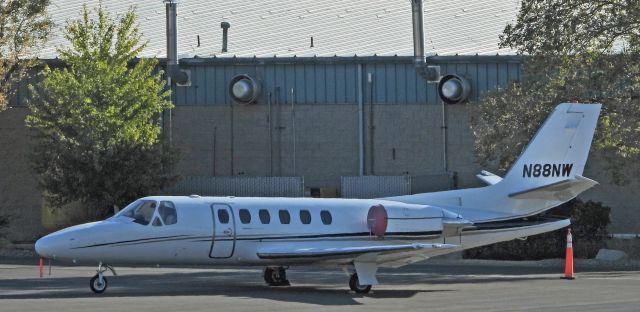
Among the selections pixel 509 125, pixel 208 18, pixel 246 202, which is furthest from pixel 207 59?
pixel 246 202

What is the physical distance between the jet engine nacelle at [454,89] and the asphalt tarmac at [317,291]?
13.9 m

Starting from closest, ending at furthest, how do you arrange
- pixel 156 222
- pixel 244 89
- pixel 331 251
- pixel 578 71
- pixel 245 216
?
pixel 156 222 → pixel 331 251 → pixel 245 216 → pixel 578 71 → pixel 244 89

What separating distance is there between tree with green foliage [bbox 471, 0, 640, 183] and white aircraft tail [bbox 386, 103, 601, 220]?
7327mm

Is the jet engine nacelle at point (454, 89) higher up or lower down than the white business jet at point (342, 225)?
higher up

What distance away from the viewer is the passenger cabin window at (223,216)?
2714 cm

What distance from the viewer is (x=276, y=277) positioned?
2859cm

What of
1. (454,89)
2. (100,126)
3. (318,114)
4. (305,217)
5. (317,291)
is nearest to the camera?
(317,291)

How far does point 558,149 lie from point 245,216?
8.62 metres

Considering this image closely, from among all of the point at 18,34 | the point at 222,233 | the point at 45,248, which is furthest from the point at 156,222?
the point at 18,34

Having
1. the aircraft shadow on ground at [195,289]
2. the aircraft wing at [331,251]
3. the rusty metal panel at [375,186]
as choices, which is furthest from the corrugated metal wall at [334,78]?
the aircraft wing at [331,251]

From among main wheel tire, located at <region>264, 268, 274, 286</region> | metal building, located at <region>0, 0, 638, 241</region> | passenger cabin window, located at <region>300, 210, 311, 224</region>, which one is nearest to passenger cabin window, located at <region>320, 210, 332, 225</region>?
passenger cabin window, located at <region>300, 210, 311, 224</region>

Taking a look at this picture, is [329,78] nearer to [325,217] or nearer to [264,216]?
[325,217]

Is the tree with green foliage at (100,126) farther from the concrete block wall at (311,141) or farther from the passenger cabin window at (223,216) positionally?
Result: the passenger cabin window at (223,216)

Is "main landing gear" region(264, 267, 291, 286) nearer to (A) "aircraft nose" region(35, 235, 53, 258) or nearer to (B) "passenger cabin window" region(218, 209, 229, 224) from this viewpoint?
(B) "passenger cabin window" region(218, 209, 229, 224)
